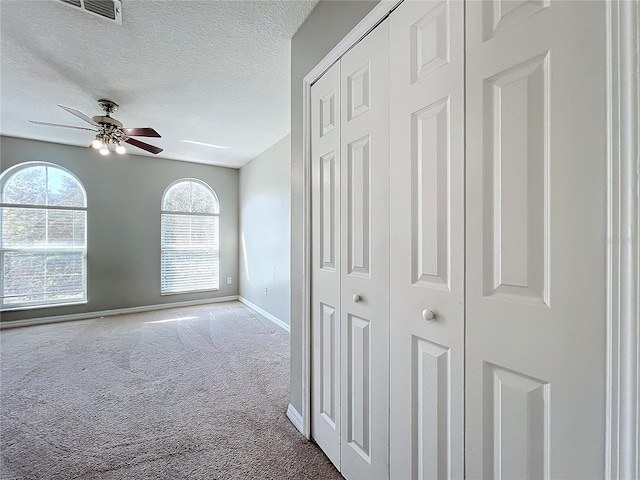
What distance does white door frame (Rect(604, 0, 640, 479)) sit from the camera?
59 centimetres

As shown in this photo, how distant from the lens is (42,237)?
425 centimetres

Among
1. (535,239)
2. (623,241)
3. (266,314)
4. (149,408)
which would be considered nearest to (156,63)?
(149,408)

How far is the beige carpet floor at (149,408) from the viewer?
5.12ft

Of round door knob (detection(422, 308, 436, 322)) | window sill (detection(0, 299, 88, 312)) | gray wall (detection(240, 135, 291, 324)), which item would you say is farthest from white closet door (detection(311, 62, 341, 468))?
window sill (detection(0, 299, 88, 312))

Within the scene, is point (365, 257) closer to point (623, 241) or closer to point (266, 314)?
point (623, 241)

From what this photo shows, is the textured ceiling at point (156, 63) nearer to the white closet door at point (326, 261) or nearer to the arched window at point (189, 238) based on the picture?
the white closet door at point (326, 261)

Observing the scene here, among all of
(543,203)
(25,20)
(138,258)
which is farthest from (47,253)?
(543,203)

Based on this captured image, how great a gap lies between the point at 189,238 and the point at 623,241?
577 cm

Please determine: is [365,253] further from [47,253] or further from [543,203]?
[47,253]

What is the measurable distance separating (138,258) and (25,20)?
12.5 feet

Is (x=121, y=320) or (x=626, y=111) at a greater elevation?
(x=626, y=111)

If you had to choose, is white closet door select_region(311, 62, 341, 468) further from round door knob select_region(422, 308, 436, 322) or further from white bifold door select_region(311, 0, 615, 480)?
round door knob select_region(422, 308, 436, 322)

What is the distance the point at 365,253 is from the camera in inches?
52.9

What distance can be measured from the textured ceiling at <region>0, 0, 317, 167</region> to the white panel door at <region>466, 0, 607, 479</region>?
1.47 metres
